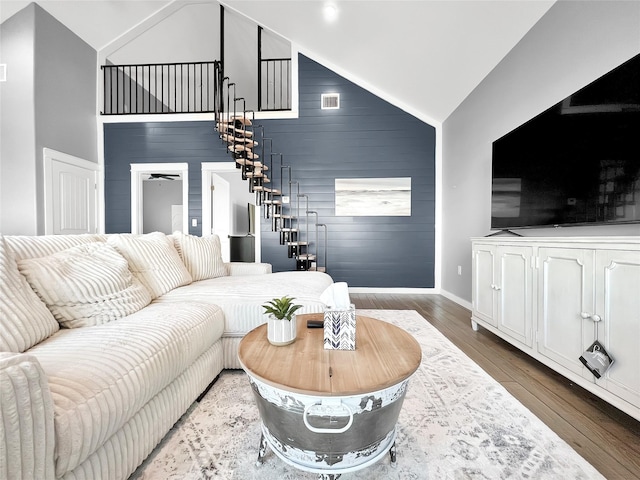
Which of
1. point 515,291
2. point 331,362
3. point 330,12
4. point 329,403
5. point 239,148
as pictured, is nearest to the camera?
point 329,403

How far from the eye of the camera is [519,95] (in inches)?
109

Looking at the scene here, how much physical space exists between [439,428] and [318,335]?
762mm

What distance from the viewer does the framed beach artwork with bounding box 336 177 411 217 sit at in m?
4.69

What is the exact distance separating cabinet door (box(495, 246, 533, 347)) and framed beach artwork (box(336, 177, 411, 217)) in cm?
245

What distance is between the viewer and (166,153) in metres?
4.89

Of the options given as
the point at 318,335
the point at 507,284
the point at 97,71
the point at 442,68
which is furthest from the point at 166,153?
the point at 507,284

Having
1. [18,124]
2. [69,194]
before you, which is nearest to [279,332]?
[69,194]

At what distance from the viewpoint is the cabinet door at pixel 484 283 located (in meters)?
2.44

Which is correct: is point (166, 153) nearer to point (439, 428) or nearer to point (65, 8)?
point (65, 8)

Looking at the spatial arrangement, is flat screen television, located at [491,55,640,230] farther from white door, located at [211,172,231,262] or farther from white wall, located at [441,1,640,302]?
white door, located at [211,172,231,262]

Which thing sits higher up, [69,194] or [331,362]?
[69,194]

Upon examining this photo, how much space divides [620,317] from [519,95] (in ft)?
7.79

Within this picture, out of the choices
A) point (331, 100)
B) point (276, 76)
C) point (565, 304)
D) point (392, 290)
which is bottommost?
point (392, 290)

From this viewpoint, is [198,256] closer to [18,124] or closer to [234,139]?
[234,139]
